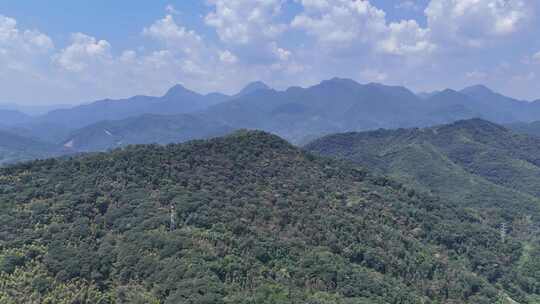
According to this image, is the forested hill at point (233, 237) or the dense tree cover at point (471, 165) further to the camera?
the dense tree cover at point (471, 165)

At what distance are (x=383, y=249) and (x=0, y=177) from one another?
55.4 meters

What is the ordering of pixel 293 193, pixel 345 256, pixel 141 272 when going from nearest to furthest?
pixel 141 272, pixel 345 256, pixel 293 193

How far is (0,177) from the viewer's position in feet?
213

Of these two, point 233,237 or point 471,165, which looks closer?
point 233,237

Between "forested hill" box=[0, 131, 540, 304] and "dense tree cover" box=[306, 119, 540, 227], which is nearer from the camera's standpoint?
"forested hill" box=[0, 131, 540, 304]

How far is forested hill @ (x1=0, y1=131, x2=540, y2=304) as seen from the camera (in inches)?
1764

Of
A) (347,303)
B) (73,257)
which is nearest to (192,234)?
(73,257)

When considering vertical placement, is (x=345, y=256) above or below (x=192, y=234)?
below

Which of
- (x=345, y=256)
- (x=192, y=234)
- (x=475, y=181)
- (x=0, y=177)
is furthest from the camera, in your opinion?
(x=475, y=181)

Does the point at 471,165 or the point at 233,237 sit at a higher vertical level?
the point at 471,165

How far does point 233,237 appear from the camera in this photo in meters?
54.1

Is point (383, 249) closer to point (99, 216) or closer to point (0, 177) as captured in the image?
point (99, 216)

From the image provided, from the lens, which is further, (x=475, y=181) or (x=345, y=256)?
(x=475, y=181)

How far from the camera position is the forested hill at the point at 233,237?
147 feet
